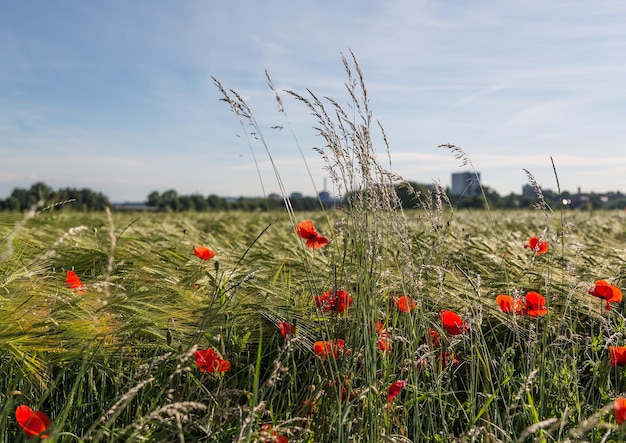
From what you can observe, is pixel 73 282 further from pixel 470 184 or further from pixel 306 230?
pixel 470 184

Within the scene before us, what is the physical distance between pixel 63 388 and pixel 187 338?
1.21ft

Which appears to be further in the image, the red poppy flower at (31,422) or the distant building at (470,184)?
the distant building at (470,184)

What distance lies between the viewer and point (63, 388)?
1627 millimetres

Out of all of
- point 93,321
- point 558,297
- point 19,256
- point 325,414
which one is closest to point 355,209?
point 325,414

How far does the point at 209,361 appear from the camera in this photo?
1406mm

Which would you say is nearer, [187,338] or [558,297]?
[187,338]

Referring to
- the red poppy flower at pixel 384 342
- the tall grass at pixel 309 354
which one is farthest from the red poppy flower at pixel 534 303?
the red poppy flower at pixel 384 342

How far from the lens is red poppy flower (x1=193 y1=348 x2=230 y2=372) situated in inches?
55.2

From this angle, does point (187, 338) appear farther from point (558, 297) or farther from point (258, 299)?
point (558, 297)

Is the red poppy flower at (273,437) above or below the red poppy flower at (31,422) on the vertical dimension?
below

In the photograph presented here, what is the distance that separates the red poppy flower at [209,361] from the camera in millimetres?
1403

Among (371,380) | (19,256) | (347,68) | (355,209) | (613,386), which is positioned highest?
(347,68)

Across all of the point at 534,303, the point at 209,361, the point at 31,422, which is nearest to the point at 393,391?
the point at 209,361

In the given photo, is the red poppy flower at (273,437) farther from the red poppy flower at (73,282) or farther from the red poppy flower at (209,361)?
the red poppy flower at (73,282)
